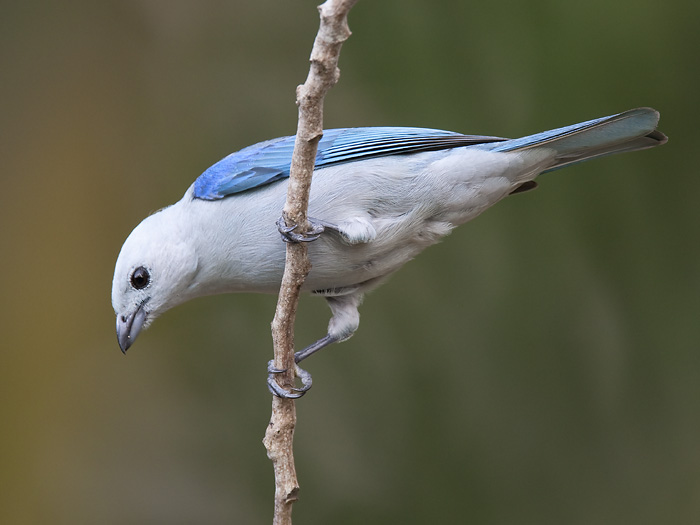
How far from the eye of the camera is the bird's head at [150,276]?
7.58 feet

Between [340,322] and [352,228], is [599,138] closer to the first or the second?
[352,228]

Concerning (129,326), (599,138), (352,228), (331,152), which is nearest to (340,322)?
(352,228)

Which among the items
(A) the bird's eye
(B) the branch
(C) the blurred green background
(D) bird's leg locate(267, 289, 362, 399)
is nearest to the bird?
(A) the bird's eye

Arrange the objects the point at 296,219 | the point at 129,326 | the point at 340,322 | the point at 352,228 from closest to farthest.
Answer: the point at 296,219 < the point at 352,228 < the point at 129,326 < the point at 340,322

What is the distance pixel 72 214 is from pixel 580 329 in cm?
218

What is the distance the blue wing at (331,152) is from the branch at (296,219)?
0.50m

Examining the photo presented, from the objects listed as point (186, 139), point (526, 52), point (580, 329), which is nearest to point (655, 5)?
point (526, 52)

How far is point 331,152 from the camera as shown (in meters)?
2.40

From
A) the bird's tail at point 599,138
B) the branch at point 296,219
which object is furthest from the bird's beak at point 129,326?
the bird's tail at point 599,138

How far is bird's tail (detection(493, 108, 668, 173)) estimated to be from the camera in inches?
85.4

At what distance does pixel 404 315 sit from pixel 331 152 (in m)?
0.92

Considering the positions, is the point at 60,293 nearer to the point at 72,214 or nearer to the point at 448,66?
the point at 72,214

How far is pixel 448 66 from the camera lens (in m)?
2.87

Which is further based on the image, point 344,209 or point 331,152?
point 331,152
